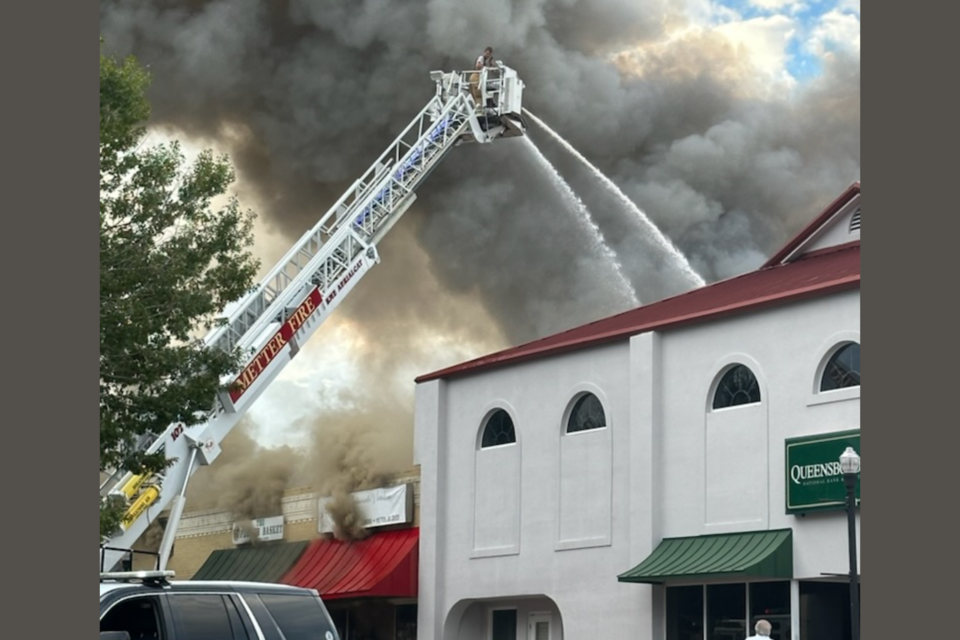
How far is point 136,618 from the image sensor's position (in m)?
11.7

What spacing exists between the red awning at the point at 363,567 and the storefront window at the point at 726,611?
7.60m

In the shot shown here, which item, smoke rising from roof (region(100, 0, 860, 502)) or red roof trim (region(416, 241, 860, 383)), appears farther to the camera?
smoke rising from roof (region(100, 0, 860, 502))

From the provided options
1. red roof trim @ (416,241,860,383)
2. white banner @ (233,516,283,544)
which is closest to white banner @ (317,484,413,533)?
white banner @ (233,516,283,544)

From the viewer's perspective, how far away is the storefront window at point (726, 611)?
80.2 ft

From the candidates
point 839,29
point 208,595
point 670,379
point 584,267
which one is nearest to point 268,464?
point 670,379

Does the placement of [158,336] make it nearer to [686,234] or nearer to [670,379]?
[670,379]

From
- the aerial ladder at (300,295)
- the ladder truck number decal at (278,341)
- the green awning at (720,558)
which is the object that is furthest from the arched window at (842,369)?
the ladder truck number decal at (278,341)

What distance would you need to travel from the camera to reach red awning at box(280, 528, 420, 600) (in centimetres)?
3017

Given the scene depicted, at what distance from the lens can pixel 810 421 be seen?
77.7 ft

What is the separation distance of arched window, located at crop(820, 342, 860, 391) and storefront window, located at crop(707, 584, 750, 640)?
147 inches

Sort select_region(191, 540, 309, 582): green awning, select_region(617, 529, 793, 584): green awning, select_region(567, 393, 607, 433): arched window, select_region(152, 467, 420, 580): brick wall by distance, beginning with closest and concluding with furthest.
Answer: select_region(617, 529, 793, 584): green awning → select_region(567, 393, 607, 433): arched window → select_region(152, 467, 420, 580): brick wall → select_region(191, 540, 309, 582): green awning

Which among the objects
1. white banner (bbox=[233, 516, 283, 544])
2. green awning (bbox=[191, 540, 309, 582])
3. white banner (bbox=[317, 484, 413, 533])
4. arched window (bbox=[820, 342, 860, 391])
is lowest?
green awning (bbox=[191, 540, 309, 582])

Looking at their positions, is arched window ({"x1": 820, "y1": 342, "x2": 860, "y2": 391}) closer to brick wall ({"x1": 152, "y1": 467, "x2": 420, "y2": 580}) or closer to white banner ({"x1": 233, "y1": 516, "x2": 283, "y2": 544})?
Answer: brick wall ({"x1": 152, "y1": 467, "x2": 420, "y2": 580})

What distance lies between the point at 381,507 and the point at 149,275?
49.1 feet
